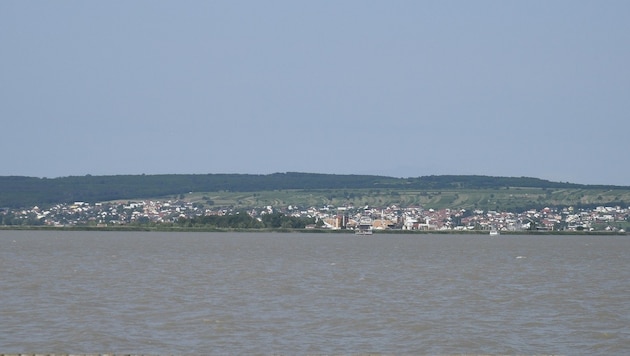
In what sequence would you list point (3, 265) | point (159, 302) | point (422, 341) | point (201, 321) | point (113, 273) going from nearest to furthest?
point (422, 341) < point (201, 321) < point (159, 302) < point (113, 273) < point (3, 265)

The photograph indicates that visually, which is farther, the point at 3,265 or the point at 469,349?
the point at 3,265

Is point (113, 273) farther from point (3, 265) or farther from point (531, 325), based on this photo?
point (531, 325)

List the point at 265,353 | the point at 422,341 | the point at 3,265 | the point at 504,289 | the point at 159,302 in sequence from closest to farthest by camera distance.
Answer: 1. the point at 265,353
2. the point at 422,341
3. the point at 159,302
4. the point at 504,289
5. the point at 3,265

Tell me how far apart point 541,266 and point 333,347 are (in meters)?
49.2

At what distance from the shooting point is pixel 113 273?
6012 cm


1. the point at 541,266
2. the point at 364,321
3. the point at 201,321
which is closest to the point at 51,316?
the point at 201,321

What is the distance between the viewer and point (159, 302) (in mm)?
41406

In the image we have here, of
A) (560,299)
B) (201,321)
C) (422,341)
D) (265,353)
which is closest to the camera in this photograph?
(265,353)

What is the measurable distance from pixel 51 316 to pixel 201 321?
5080 millimetres

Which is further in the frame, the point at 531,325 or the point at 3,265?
the point at 3,265

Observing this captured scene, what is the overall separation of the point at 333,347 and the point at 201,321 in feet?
22.1

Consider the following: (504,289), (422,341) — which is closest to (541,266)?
(504,289)

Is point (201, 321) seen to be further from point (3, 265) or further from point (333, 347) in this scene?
point (3, 265)

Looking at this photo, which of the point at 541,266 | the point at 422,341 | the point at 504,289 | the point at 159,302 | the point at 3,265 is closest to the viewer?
the point at 422,341
